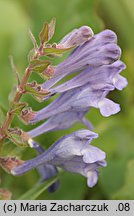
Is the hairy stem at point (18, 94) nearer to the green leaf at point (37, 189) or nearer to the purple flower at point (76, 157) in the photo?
the purple flower at point (76, 157)

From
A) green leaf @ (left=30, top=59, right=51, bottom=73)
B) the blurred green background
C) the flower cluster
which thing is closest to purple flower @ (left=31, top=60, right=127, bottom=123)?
the flower cluster

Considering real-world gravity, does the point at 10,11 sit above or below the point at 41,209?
above

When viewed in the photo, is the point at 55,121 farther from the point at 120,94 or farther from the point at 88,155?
the point at 120,94

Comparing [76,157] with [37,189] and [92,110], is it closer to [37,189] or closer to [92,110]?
[37,189]

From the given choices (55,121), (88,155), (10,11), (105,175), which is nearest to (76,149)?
(88,155)

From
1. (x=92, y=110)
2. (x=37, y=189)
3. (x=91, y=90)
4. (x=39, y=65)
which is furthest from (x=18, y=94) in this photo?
(x=92, y=110)

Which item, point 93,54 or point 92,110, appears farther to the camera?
point 92,110

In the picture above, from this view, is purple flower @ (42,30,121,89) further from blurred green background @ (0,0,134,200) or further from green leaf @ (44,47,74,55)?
blurred green background @ (0,0,134,200)
